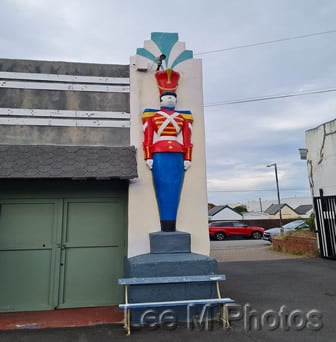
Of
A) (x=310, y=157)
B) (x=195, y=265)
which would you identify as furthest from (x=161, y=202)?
(x=310, y=157)

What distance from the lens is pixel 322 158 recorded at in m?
10.7

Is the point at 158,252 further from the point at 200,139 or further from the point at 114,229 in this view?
the point at 200,139

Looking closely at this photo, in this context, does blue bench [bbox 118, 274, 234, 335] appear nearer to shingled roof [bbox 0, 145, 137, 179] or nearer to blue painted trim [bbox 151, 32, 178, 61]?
shingled roof [bbox 0, 145, 137, 179]

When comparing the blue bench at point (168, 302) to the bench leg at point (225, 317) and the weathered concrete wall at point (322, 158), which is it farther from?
the weathered concrete wall at point (322, 158)

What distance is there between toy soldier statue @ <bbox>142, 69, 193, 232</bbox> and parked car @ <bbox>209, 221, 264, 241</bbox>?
15939 millimetres

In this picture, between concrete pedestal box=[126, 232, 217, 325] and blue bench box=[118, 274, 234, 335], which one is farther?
concrete pedestal box=[126, 232, 217, 325]

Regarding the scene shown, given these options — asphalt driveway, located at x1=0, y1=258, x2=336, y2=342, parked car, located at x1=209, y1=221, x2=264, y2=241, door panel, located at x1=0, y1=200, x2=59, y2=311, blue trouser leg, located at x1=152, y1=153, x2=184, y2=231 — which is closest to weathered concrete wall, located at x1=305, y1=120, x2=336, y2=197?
asphalt driveway, located at x1=0, y1=258, x2=336, y2=342

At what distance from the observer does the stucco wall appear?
5066mm

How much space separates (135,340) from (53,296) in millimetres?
2028

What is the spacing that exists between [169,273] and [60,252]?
2.05 metres

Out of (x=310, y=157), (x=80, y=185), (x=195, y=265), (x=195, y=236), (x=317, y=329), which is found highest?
(x=310, y=157)

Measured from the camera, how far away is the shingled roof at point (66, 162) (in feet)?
15.3

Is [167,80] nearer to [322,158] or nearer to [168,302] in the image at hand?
[168,302]

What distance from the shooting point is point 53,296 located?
5.04 metres
